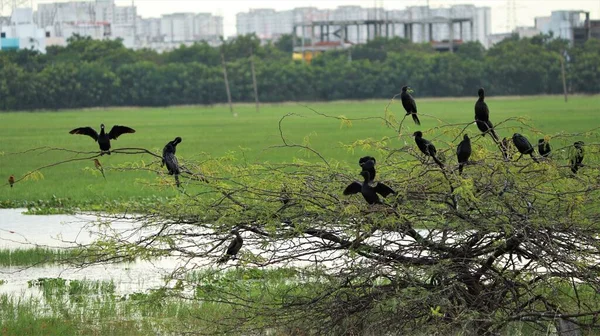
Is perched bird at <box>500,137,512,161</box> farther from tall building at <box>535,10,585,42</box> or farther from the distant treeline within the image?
Answer: tall building at <box>535,10,585,42</box>

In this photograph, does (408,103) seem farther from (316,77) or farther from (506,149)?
(316,77)

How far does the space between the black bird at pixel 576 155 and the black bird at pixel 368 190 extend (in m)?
1.42

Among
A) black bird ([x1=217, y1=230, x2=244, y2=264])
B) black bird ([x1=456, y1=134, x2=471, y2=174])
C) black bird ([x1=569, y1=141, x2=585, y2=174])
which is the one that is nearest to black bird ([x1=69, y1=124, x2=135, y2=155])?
black bird ([x1=217, y1=230, x2=244, y2=264])

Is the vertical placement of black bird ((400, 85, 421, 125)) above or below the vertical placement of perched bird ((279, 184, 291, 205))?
above

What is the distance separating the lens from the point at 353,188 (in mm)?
7184

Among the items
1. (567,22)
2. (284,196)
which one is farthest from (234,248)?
(567,22)

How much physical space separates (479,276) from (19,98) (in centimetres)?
7828

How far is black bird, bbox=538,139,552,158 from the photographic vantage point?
7.81 m

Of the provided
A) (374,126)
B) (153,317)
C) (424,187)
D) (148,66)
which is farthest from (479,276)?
(148,66)

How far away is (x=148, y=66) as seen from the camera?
9000 centimetres

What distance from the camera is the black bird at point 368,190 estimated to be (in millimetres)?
7098

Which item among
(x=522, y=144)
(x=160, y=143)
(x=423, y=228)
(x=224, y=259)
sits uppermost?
(x=522, y=144)

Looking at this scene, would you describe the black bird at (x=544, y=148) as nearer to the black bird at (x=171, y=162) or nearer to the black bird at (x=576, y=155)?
the black bird at (x=576, y=155)

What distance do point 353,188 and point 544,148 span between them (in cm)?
166
